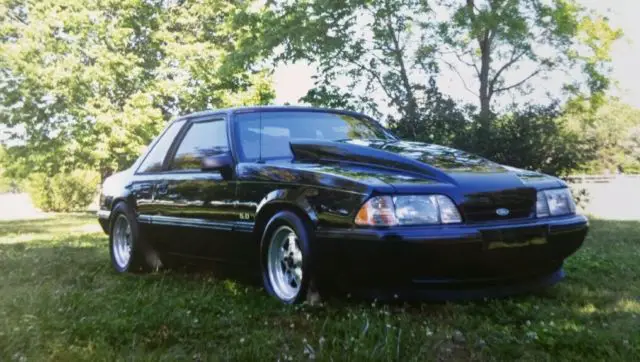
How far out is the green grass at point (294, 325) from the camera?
2.96 meters

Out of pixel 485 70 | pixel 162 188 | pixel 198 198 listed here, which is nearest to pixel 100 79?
pixel 485 70

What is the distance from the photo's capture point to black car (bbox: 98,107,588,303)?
3664mm

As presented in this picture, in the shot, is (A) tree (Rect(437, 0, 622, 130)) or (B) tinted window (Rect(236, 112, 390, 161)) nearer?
(B) tinted window (Rect(236, 112, 390, 161))

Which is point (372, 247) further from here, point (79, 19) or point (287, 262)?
point (79, 19)

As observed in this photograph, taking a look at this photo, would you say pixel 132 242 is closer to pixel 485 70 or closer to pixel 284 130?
pixel 284 130

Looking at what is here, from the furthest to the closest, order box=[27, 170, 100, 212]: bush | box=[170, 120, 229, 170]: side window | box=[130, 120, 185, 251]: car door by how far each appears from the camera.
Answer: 1. box=[27, 170, 100, 212]: bush
2. box=[130, 120, 185, 251]: car door
3. box=[170, 120, 229, 170]: side window

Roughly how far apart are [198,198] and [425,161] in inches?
75.3

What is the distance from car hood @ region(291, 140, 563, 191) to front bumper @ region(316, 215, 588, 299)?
291 mm

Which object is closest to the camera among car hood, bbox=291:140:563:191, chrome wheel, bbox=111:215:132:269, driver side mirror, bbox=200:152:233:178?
car hood, bbox=291:140:563:191

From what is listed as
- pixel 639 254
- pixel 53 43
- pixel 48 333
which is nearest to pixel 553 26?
pixel 639 254

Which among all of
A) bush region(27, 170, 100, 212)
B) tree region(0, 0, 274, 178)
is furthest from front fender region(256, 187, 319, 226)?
bush region(27, 170, 100, 212)

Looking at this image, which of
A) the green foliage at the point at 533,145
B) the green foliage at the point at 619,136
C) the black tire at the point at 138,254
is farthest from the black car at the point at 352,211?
the green foliage at the point at 619,136

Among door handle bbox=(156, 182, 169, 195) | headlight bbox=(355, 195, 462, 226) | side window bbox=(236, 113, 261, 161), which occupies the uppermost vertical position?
side window bbox=(236, 113, 261, 161)

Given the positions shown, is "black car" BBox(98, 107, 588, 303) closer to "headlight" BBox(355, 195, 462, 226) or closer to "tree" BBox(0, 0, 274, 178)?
"headlight" BBox(355, 195, 462, 226)
